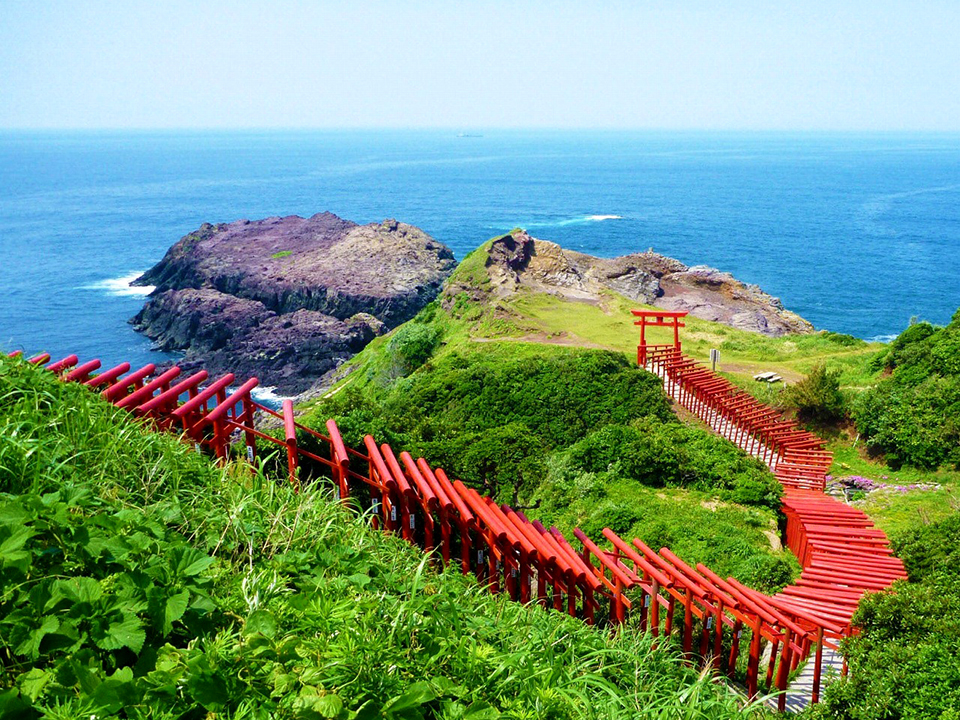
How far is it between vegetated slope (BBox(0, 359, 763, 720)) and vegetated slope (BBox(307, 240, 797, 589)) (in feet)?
20.7

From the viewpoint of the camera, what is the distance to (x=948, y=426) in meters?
20.0

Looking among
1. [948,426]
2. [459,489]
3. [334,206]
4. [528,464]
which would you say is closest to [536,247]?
[948,426]

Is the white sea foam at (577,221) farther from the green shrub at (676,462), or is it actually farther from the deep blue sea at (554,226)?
the green shrub at (676,462)

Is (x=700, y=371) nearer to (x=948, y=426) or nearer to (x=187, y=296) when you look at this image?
(x=948, y=426)

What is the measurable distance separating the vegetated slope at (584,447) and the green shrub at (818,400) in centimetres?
397

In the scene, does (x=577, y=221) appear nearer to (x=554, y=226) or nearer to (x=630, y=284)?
(x=554, y=226)

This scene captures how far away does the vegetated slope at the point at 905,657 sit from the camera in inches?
262

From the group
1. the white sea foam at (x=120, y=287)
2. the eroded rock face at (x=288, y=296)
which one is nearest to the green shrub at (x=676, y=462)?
the eroded rock face at (x=288, y=296)

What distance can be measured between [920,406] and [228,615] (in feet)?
69.4

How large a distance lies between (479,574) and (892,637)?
4.48 meters

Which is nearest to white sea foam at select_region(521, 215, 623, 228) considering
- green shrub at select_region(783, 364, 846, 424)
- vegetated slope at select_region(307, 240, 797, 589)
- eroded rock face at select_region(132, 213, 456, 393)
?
eroded rock face at select_region(132, 213, 456, 393)

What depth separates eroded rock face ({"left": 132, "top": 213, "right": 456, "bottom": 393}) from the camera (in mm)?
56719

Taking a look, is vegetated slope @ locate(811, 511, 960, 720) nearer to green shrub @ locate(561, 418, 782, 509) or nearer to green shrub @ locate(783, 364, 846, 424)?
green shrub @ locate(561, 418, 782, 509)

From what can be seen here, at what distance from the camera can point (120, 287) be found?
79750 mm
